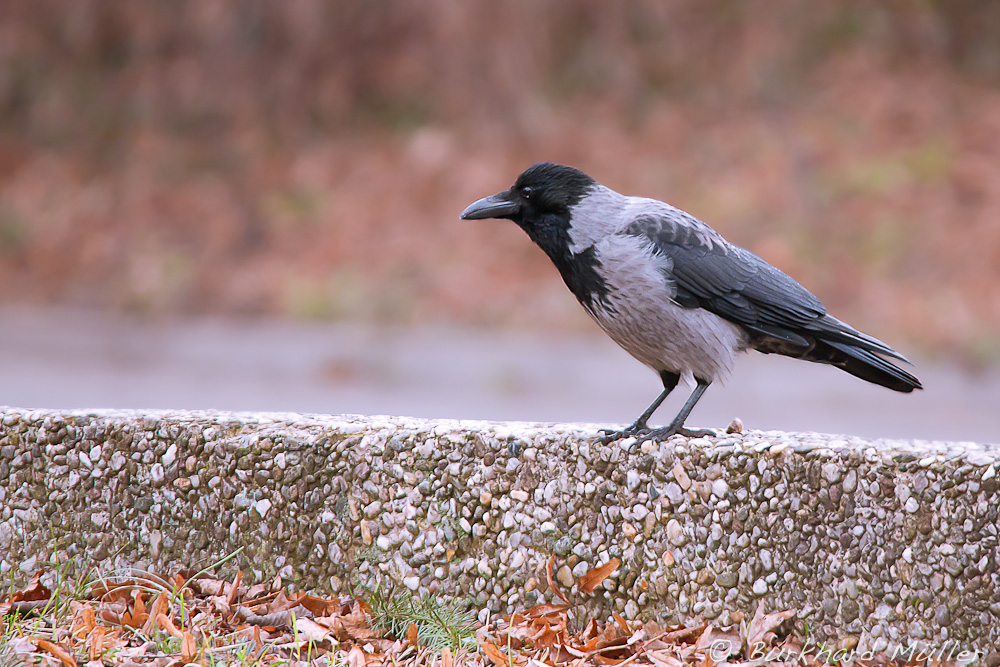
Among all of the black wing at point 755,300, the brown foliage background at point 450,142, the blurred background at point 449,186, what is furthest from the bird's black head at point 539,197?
the brown foliage background at point 450,142

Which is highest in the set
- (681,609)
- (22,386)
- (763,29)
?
(763,29)

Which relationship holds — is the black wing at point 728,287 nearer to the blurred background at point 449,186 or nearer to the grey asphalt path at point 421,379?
the grey asphalt path at point 421,379

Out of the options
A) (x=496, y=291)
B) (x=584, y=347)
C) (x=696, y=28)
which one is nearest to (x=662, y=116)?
(x=696, y=28)

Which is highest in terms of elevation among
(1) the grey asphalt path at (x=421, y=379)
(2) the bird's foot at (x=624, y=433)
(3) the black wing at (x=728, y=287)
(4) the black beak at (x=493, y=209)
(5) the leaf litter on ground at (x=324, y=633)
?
(1) the grey asphalt path at (x=421, y=379)

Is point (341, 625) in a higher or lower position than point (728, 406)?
lower

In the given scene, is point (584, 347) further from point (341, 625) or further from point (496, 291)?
point (341, 625)

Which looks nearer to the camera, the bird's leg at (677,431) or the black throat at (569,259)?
the bird's leg at (677,431)

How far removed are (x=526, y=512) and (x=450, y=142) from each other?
928 centimetres

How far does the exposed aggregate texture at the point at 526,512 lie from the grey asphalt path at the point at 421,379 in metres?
3.67

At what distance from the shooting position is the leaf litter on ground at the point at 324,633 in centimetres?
300

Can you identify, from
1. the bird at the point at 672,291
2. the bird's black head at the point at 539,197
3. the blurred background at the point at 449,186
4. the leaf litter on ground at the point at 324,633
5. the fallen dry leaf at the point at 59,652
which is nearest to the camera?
the fallen dry leaf at the point at 59,652

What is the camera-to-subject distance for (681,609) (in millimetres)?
3234

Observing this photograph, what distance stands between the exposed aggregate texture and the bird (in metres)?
0.32

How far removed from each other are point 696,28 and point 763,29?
2.59 feet
